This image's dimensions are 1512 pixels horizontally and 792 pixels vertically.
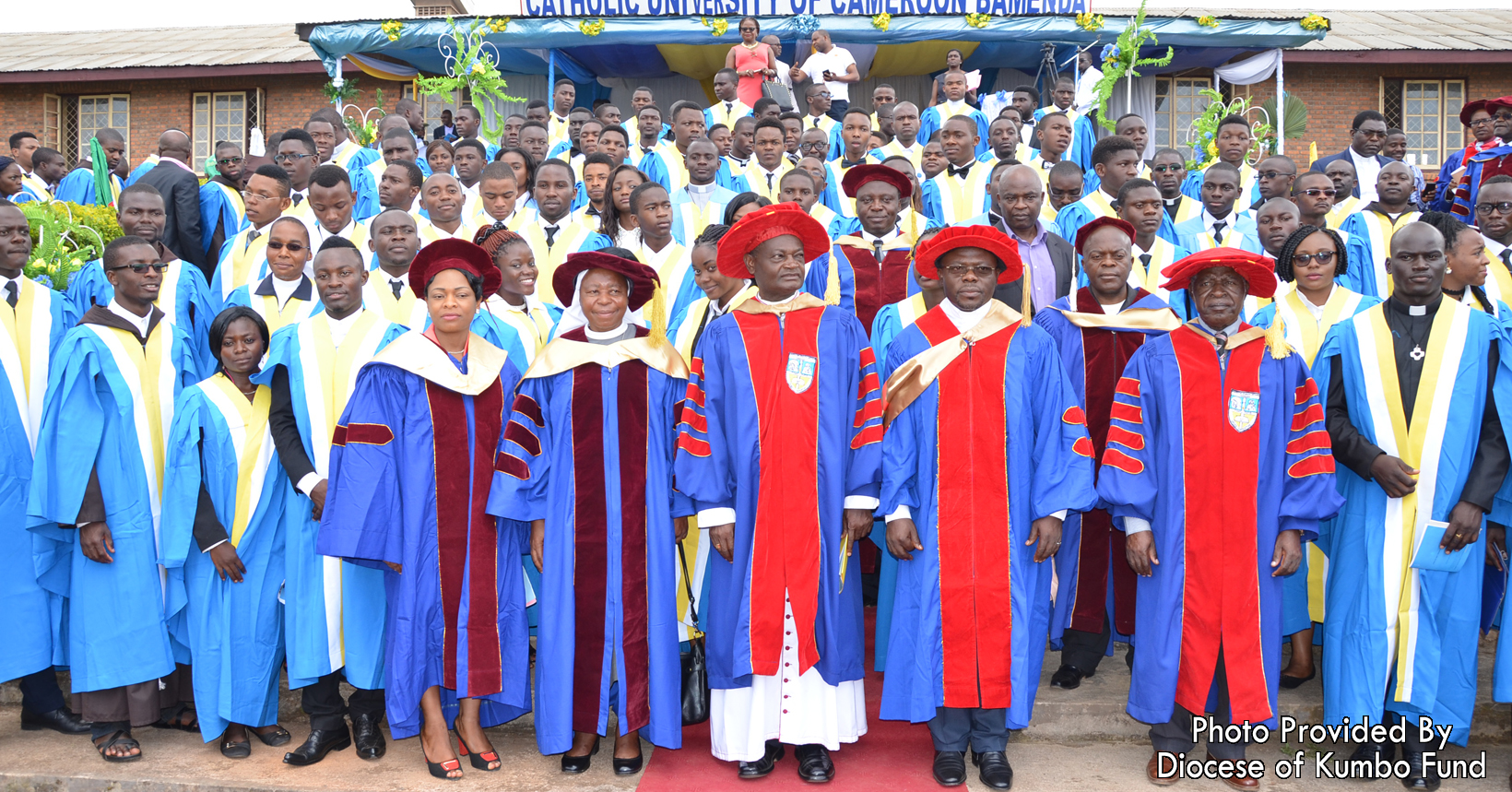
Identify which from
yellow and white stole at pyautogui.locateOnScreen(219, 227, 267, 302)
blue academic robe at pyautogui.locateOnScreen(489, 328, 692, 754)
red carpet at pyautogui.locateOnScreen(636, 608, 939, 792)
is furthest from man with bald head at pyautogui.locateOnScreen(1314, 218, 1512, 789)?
yellow and white stole at pyautogui.locateOnScreen(219, 227, 267, 302)

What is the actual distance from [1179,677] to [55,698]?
474cm

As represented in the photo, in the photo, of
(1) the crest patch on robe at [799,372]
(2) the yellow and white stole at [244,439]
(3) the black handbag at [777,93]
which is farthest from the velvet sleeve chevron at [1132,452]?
(3) the black handbag at [777,93]

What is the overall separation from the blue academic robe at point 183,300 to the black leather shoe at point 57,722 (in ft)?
5.32

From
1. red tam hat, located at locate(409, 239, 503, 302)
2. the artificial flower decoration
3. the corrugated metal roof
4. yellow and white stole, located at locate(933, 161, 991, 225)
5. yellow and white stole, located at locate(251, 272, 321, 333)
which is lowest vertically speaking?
yellow and white stole, located at locate(251, 272, 321, 333)

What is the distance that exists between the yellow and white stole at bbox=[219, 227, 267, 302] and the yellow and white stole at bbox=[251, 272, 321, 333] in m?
1.01

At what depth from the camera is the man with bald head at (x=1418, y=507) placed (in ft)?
13.6

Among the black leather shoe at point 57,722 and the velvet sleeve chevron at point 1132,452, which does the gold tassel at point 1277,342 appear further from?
the black leather shoe at point 57,722

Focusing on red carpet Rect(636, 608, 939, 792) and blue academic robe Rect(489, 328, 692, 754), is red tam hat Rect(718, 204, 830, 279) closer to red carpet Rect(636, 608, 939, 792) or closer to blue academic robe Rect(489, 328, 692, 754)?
blue academic robe Rect(489, 328, 692, 754)

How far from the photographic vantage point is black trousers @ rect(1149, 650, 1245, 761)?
411 centimetres

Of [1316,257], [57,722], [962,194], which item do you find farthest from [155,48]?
[1316,257]

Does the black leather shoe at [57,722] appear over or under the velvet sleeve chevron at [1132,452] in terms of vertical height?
under

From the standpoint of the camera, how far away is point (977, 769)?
426 cm

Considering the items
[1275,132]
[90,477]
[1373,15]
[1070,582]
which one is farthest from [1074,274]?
[1373,15]

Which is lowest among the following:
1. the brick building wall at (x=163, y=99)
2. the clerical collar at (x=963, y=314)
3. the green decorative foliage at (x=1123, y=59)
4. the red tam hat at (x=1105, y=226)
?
the clerical collar at (x=963, y=314)
